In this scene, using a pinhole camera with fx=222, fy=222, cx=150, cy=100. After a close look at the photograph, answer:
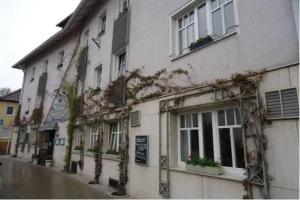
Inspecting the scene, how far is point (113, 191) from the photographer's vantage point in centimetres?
822

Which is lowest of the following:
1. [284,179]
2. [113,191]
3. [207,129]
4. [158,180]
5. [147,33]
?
[113,191]

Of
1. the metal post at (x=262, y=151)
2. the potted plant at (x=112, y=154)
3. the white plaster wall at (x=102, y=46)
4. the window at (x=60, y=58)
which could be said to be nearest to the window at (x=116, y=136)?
the potted plant at (x=112, y=154)

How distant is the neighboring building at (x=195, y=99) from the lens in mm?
4348

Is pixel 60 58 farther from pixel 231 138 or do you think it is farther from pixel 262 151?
pixel 262 151

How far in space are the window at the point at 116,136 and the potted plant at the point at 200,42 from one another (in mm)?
4647

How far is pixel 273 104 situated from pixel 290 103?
294mm

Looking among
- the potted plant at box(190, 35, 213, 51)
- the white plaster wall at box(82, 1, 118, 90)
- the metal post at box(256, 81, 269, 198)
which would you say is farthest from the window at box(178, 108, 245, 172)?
the white plaster wall at box(82, 1, 118, 90)

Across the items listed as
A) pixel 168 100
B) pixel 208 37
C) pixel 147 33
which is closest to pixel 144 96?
pixel 168 100

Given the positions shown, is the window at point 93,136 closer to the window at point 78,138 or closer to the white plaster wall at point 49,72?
A: the window at point 78,138

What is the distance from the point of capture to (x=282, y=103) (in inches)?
167

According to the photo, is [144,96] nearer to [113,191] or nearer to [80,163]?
[113,191]

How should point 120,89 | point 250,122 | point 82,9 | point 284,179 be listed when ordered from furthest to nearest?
point 82,9, point 120,89, point 250,122, point 284,179

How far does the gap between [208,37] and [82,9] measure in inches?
421

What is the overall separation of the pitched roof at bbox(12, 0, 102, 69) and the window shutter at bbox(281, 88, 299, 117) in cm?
1209
